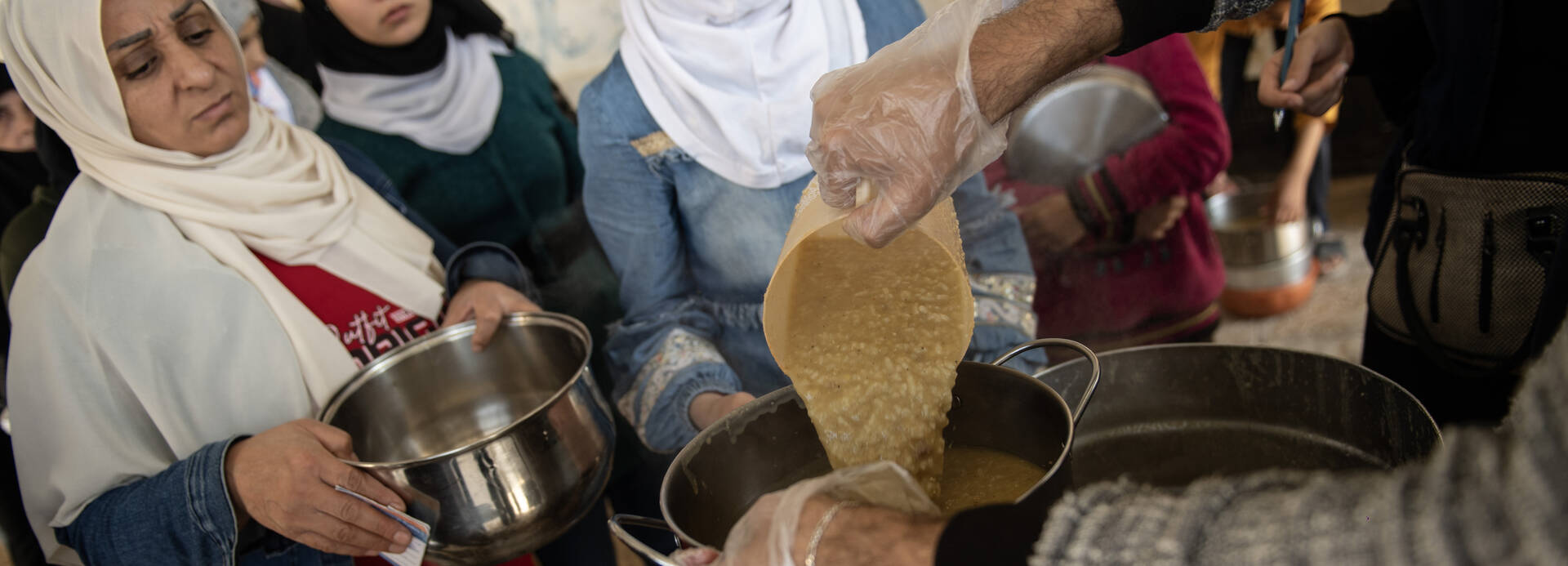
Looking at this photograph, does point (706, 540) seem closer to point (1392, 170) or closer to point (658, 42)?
point (658, 42)

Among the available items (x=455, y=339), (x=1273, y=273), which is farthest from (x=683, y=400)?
(x=1273, y=273)

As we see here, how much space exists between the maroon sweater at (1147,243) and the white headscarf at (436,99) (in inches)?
44.7

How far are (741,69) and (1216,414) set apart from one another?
31.8 inches

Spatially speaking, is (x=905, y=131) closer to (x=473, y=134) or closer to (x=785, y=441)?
(x=785, y=441)

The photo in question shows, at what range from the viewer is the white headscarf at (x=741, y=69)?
128 centimetres

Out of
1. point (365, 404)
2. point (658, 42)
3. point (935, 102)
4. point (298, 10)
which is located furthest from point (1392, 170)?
point (298, 10)

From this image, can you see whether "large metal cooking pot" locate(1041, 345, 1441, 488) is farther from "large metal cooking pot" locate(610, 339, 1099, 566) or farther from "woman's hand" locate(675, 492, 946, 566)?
"woman's hand" locate(675, 492, 946, 566)

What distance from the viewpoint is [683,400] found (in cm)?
128

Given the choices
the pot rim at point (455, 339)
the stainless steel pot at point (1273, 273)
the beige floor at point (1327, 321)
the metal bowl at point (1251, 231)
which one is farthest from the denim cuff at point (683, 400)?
the stainless steel pot at point (1273, 273)

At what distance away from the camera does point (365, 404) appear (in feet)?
4.22

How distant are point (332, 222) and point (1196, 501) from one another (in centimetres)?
132

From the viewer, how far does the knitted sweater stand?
42cm

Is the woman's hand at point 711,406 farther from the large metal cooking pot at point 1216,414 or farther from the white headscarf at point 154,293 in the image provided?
the white headscarf at point 154,293

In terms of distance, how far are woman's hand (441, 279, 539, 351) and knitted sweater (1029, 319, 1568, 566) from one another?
999 millimetres
